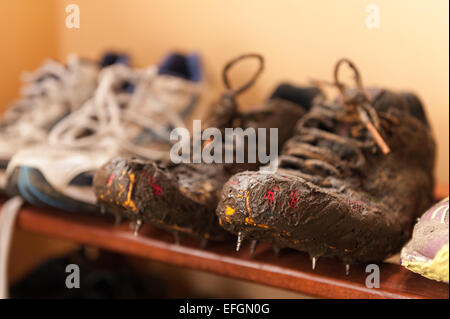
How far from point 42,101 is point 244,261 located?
49 centimetres

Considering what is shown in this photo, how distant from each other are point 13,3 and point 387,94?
740 millimetres

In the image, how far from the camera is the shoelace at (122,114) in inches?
26.9

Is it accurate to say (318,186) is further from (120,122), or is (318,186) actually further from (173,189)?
(120,122)

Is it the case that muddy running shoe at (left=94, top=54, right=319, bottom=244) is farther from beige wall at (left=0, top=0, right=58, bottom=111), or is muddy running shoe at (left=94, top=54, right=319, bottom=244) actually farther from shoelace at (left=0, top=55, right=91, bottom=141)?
beige wall at (left=0, top=0, right=58, bottom=111)

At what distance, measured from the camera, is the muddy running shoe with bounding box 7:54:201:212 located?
58 cm

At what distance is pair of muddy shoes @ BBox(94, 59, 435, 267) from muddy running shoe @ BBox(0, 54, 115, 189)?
1.00 ft

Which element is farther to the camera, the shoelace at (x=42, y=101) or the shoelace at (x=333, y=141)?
the shoelace at (x=42, y=101)

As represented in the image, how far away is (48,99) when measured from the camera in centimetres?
81

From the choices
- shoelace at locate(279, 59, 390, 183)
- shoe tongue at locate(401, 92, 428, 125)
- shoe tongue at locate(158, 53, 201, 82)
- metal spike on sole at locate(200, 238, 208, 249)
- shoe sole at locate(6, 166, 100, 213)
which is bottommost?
metal spike on sole at locate(200, 238, 208, 249)

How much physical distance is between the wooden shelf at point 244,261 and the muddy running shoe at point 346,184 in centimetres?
2

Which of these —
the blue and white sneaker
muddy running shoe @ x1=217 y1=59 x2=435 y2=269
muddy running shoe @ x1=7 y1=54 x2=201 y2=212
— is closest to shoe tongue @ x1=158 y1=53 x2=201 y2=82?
muddy running shoe @ x1=7 y1=54 x2=201 y2=212

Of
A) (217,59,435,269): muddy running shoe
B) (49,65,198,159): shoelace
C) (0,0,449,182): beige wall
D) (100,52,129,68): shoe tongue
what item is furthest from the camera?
(100,52,129,68): shoe tongue

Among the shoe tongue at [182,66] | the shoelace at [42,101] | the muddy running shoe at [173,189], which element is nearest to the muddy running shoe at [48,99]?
the shoelace at [42,101]

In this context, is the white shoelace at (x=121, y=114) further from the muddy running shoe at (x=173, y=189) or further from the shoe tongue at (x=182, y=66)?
the muddy running shoe at (x=173, y=189)
